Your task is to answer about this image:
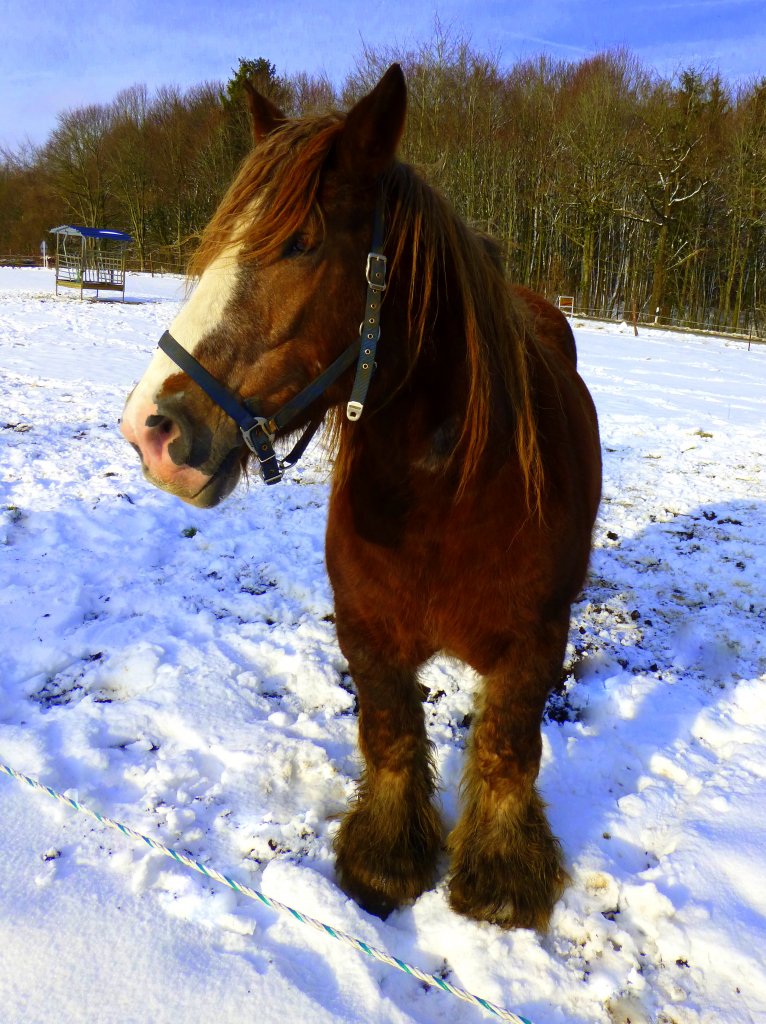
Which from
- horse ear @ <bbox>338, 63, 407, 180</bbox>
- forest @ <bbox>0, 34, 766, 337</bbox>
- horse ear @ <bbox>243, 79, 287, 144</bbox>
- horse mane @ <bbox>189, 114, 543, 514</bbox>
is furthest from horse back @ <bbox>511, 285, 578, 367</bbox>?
forest @ <bbox>0, 34, 766, 337</bbox>

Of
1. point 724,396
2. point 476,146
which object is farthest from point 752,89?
point 724,396

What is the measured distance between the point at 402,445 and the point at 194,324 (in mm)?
561

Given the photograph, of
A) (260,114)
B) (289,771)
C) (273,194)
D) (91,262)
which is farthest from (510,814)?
(91,262)

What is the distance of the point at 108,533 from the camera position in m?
4.04

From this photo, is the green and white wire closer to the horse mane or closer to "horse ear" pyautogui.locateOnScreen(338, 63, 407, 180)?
the horse mane

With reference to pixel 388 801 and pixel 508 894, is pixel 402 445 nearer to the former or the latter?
pixel 388 801

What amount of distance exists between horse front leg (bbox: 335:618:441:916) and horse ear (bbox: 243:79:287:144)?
1.37m

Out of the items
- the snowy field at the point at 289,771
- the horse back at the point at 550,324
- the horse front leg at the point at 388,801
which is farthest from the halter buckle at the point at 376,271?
the snowy field at the point at 289,771

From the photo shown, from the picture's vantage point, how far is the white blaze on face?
1300 mm

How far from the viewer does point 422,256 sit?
1489 mm

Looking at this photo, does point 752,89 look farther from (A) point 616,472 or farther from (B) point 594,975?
(B) point 594,975

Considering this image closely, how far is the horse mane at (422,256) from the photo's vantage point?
4.39 feet

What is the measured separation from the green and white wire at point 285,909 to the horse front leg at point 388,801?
23 cm

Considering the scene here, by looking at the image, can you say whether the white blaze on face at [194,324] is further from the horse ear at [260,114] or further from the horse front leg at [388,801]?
the horse front leg at [388,801]
